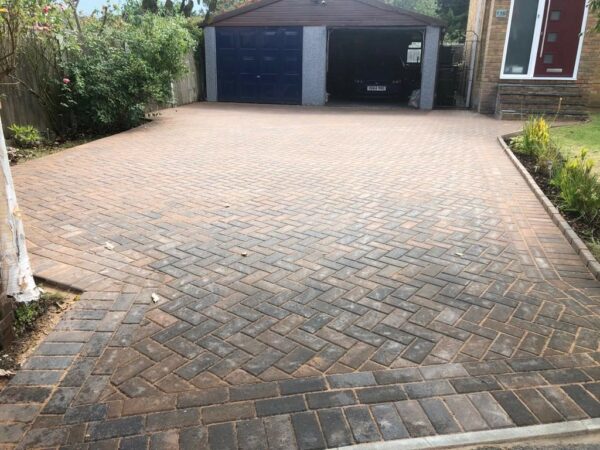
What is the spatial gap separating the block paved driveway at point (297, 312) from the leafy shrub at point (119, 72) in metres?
3.13

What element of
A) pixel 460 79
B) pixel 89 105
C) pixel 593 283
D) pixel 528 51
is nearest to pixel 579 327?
pixel 593 283

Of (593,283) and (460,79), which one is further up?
(460,79)

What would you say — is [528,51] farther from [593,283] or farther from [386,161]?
[593,283]

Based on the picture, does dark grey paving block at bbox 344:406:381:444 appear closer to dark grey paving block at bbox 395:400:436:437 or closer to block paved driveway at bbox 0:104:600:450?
block paved driveway at bbox 0:104:600:450

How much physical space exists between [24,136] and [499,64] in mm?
12883

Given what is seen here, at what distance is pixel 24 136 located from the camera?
29.4 feet

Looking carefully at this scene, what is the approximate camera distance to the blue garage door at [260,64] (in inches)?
684

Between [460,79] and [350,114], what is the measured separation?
532 cm

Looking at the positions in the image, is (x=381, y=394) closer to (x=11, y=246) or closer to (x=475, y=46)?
(x=11, y=246)

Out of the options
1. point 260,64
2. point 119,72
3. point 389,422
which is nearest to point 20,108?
point 119,72

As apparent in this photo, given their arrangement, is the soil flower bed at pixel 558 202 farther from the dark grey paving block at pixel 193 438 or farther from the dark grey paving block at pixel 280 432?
the dark grey paving block at pixel 193 438

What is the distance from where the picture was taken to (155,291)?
3891mm

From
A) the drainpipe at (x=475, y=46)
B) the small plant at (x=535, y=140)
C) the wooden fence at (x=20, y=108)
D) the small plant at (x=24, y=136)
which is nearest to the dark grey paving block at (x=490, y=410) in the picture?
the small plant at (x=535, y=140)

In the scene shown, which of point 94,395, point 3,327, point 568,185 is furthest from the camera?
point 568,185
